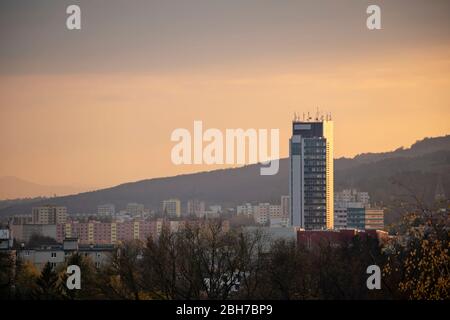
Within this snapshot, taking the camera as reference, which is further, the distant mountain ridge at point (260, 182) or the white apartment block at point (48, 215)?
the white apartment block at point (48, 215)

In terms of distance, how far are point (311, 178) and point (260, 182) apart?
3744 millimetres

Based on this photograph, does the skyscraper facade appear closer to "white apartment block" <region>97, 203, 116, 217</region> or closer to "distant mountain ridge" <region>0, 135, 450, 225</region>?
"distant mountain ridge" <region>0, 135, 450, 225</region>

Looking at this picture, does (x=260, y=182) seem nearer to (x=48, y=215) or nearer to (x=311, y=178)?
(x=311, y=178)

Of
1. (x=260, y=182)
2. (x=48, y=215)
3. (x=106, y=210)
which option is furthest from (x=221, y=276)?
(x=260, y=182)

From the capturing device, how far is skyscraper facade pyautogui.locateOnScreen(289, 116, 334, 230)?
9344 centimetres

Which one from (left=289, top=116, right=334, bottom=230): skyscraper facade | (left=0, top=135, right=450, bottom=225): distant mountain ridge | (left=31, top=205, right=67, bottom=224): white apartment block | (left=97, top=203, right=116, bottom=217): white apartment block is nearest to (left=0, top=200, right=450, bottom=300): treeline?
(left=0, top=135, right=450, bottom=225): distant mountain ridge

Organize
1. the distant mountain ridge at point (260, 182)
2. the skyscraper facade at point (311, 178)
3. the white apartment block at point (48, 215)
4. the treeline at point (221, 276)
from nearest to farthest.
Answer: the treeline at point (221, 276) < the distant mountain ridge at point (260, 182) < the white apartment block at point (48, 215) < the skyscraper facade at point (311, 178)

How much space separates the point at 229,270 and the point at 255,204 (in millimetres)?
62647

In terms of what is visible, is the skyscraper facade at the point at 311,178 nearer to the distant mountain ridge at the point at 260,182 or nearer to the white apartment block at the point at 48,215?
the distant mountain ridge at the point at 260,182

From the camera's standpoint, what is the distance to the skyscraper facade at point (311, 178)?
3679 inches

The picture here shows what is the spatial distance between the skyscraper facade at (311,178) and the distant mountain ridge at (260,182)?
3.26ft

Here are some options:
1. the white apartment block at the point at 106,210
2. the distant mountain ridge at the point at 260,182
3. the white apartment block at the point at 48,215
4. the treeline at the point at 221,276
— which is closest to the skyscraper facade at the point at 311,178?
the distant mountain ridge at the point at 260,182
